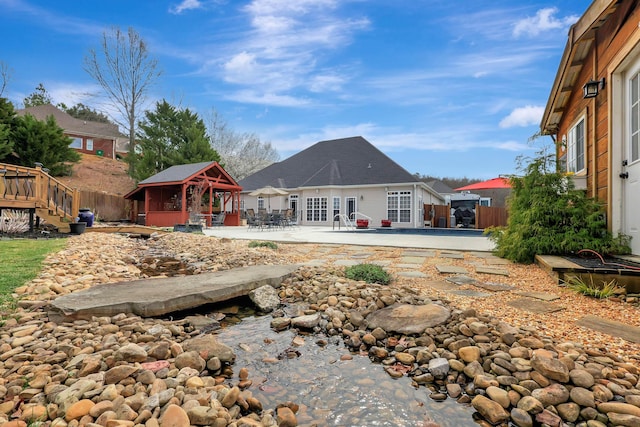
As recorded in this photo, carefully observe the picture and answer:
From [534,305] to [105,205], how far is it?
21.6 m

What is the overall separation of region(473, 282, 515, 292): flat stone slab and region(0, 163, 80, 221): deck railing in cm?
1057

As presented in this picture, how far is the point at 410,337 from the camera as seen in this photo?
2.41 m

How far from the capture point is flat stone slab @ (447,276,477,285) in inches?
144

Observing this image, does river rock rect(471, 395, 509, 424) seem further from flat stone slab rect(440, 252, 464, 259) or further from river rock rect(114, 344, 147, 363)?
flat stone slab rect(440, 252, 464, 259)

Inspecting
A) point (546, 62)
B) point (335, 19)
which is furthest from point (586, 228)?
point (335, 19)

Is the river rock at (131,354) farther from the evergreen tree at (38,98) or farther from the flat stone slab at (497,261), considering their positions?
the evergreen tree at (38,98)

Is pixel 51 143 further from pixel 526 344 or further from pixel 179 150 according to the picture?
pixel 526 344

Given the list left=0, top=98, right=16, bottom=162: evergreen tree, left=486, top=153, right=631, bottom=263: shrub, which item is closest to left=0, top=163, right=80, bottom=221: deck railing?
left=0, top=98, right=16, bottom=162: evergreen tree

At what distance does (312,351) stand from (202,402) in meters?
0.93

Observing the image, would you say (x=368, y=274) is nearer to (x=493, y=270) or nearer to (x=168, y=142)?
(x=493, y=270)

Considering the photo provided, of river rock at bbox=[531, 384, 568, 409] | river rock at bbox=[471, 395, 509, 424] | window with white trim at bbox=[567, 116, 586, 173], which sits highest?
window with white trim at bbox=[567, 116, 586, 173]

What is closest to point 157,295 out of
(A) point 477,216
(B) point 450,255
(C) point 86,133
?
(B) point 450,255

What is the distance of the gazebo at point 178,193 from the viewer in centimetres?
1668

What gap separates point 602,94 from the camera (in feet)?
15.5
